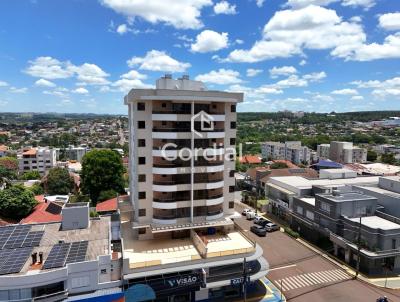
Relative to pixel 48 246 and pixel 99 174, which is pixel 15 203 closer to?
pixel 99 174

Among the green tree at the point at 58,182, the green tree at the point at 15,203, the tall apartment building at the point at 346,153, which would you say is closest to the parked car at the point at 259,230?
the green tree at the point at 15,203

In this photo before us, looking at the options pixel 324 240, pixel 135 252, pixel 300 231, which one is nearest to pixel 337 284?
pixel 324 240

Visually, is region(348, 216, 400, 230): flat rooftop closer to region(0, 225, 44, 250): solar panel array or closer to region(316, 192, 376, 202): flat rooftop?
region(316, 192, 376, 202): flat rooftop

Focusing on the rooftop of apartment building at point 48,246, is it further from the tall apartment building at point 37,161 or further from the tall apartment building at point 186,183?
the tall apartment building at point 37,161

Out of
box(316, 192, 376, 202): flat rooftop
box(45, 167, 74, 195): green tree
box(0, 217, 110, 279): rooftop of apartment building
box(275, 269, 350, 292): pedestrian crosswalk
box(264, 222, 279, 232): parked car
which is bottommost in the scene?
box(275, 269, 350, 292): pedestrian crosswalk

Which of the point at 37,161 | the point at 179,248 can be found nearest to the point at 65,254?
the point at 179,248

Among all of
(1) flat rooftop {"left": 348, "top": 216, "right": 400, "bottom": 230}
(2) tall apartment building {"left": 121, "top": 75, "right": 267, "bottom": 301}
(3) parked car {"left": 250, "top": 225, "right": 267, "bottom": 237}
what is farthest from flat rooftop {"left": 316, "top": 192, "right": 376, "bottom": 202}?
(2) tall apartment building {"left": 121, "top": 75, "right": 267, "bottom": 301}
